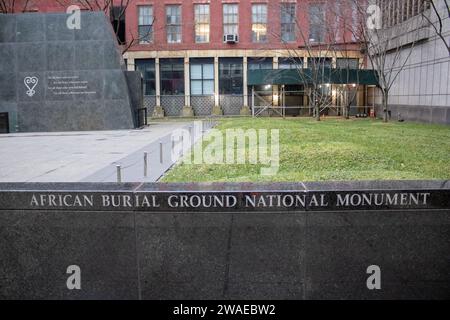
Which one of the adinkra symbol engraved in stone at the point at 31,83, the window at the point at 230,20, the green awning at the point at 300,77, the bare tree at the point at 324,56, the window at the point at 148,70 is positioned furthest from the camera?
the window at the point at 148,70

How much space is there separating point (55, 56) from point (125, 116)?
18.0 feet

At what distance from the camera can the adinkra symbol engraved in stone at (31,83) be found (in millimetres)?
27609

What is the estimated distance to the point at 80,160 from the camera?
14719mm

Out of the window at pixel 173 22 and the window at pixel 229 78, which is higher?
the window at pixel 173 22

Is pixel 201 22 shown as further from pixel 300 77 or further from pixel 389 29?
pixel 389 29

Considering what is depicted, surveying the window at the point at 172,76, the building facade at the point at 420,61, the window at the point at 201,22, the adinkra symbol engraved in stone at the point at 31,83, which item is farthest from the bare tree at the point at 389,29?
the adinkra symbol engraved in stone at the point at 31,83

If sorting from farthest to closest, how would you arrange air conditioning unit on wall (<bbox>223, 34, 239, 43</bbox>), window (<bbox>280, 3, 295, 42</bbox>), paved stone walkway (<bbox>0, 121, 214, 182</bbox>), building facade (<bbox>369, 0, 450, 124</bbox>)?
window (<bbox>280, 3, 295, 42</bbox>) < air conditioning unit on wall (<bbox>223, 34, 239, 43</bbox>) < building facade (<bbox>369, 0, 450, 124</bbox>) < paved stone walkway (<bbox>0, 121, 214, 182</bbox>)

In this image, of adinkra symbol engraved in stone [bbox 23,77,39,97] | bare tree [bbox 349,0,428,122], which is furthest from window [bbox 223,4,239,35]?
adinkra symbol engraved in stone [bbox 23,77,39,97]

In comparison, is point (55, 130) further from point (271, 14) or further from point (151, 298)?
point (271, 14)

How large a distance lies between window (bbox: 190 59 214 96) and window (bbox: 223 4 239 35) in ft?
12.0

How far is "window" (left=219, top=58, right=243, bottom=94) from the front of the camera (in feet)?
159

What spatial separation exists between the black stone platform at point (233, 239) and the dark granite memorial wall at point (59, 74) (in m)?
23.7

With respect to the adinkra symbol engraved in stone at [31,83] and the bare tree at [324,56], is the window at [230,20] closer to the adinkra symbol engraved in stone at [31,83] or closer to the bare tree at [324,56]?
the bare tree at [324,56]

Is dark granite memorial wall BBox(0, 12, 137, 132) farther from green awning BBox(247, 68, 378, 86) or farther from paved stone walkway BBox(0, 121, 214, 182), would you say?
green awning BBox(247, 68, 378, 86)
